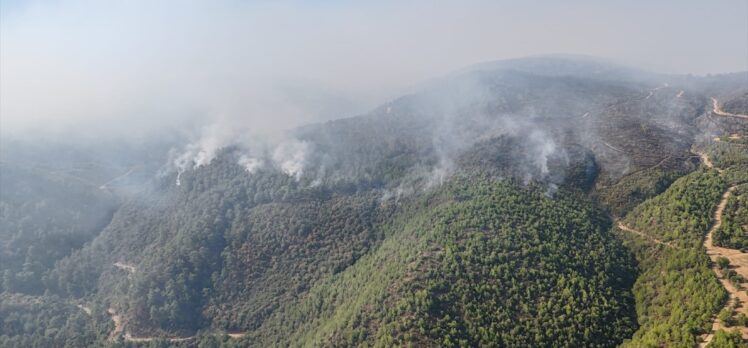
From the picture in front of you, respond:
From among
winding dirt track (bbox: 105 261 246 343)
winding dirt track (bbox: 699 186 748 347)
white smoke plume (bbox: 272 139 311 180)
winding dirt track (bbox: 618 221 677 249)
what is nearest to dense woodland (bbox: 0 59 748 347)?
winding dirt track (bbox: 618 221 677 249)

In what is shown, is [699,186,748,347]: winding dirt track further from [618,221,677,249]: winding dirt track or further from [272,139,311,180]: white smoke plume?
[272,139,311,180]: white smoke plume

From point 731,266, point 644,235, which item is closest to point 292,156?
point 644,235

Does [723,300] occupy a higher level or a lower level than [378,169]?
lower

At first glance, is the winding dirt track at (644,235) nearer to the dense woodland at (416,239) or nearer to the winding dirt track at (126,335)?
the dense woodland at (416,239)

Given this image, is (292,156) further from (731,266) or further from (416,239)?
(731,266)

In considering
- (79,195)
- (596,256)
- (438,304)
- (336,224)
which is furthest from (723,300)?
(79,195)

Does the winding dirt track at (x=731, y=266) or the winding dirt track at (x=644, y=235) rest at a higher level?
the winding dirt track at (x=731, y=266)

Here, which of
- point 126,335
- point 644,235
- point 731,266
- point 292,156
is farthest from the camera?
point 292,156

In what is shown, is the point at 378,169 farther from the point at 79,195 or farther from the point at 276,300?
the point at 79,195

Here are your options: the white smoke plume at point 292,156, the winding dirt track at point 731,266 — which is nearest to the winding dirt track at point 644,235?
the winding dirt track at point 731,266

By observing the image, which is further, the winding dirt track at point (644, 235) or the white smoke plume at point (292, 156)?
the white smoke plume at point (292, 156)

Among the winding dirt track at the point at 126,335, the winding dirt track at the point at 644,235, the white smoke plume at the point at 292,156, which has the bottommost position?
the winding dirt track at the point at 126,335
